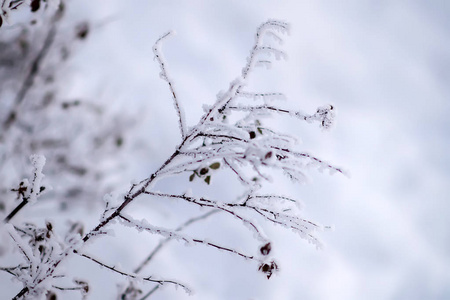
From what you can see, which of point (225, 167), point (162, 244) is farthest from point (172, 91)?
point (162, 244)

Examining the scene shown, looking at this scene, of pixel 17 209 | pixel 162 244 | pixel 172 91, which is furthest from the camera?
pixel 162 244

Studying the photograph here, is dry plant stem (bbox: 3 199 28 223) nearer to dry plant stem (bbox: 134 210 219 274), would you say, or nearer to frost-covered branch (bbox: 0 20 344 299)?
frost-covered branch (bbox: 0 20 344 299)

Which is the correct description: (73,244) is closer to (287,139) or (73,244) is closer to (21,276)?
(21,276)

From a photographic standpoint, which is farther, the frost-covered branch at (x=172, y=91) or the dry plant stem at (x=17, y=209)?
the dry plant stem at (x=17, y=209)

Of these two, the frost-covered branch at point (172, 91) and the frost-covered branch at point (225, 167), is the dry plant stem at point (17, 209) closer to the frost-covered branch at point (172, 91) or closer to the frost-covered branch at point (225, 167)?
the frost-covered branch at point (225, 167)

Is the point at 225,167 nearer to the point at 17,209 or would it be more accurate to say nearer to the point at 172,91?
the point at 172,91

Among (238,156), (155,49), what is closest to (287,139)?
(238,156)

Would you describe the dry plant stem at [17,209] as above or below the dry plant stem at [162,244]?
below

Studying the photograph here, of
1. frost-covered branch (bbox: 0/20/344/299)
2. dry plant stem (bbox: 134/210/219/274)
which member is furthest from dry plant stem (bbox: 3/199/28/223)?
dry plant stem (bbox: 134/210/219/274)

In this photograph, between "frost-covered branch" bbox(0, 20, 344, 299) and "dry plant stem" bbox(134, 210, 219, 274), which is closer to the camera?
"frost-covered branch" bbox(0, 20, 344, 299)

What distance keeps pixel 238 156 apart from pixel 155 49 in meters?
0.76

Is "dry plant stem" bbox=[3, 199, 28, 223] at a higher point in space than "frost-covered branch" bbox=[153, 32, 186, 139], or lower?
lower

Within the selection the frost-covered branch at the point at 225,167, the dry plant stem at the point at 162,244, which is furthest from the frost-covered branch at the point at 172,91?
the dry plant stem at the point at 162,244

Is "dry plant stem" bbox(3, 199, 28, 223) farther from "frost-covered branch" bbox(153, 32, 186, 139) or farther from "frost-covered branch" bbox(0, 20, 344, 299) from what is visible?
"frost-covered branch" bbox(153, 32, 186, 139)
